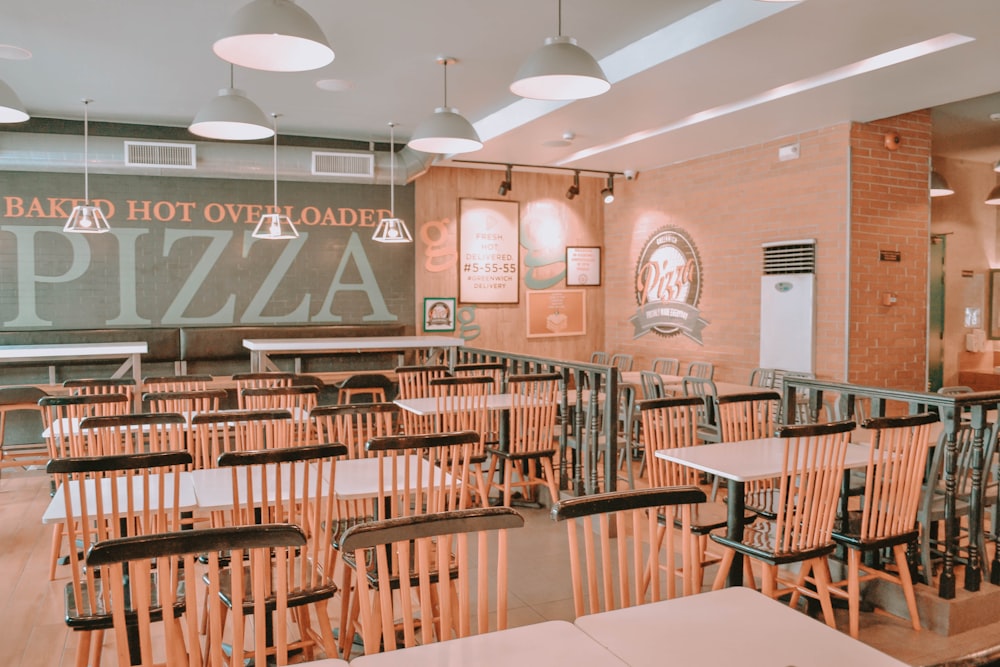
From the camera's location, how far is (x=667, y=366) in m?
8.78

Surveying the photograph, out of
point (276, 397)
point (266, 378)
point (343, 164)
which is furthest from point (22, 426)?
point (276, 397)

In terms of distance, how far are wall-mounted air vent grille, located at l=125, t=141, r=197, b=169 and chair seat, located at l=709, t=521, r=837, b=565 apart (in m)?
6.37

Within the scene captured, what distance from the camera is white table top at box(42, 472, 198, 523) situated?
2.53 meters

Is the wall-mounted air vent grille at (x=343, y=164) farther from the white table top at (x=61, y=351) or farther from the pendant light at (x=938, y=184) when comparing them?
the pendant light at (x=938, y=184)

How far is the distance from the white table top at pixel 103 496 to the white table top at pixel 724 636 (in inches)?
68.4

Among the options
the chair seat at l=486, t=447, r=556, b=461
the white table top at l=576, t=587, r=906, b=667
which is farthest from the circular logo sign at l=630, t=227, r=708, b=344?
the white table top at l=576, t=587, r=906, b=667

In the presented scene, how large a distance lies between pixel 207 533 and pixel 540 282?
826 cm

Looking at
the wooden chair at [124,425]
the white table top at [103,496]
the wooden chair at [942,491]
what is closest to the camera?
the white table top at [103,496]

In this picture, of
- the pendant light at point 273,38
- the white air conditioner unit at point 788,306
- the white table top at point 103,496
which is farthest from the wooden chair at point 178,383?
the white air conditioner unit at point 788,306

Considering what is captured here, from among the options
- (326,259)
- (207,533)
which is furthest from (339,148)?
(207,533)

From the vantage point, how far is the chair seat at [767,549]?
2936mm

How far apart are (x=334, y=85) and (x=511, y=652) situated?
5.78 meters

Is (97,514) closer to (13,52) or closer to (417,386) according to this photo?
(417,386)

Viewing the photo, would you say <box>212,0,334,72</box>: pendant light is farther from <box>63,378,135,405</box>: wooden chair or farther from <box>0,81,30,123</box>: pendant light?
<box>63,378,135,405</box>: wooden chair
